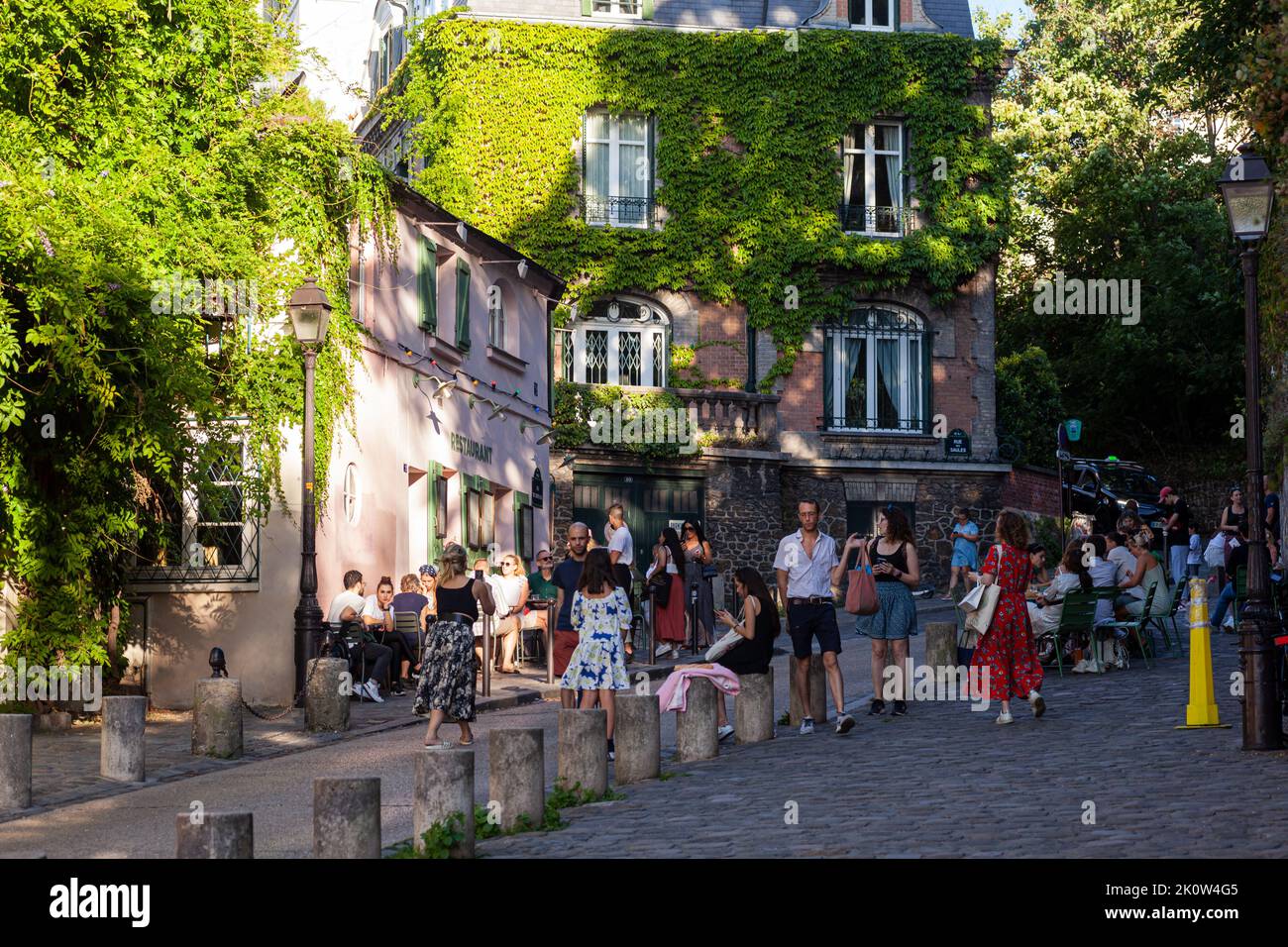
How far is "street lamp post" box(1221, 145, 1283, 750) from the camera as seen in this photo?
14227 millimetres

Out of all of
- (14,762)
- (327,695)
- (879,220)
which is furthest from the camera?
(879,220)

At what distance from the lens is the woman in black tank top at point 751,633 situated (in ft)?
53.6

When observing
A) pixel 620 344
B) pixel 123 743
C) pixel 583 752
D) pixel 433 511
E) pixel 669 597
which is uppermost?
pixel 620 344

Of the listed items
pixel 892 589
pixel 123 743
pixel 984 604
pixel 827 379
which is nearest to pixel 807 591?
pixel 892 589

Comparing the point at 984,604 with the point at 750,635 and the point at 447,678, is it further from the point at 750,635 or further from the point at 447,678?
the point at 447,678

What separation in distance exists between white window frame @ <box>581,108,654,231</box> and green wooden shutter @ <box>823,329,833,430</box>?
436cm

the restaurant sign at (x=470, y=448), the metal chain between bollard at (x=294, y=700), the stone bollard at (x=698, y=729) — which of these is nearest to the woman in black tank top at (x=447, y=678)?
the metal chain between bollard at (x=294, y=700)

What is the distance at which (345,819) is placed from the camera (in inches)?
388

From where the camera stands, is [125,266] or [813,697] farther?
[125,266]

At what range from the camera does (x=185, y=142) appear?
68.0ft

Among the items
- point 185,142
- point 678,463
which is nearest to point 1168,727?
point 185,142

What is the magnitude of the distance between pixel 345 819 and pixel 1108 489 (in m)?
32.8

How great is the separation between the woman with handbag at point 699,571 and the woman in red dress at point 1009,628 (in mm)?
9125

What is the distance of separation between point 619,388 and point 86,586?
59.7ft
